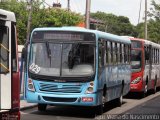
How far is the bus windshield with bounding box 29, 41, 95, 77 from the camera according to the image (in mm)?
16547

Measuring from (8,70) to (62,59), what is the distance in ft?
24.8

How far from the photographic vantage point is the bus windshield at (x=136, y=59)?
25984 millimetres

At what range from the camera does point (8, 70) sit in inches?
356

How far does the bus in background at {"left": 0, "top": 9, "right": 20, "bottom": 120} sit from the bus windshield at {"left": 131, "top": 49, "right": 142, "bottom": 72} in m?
16.9

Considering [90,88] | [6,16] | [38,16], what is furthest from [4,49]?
[38,16]

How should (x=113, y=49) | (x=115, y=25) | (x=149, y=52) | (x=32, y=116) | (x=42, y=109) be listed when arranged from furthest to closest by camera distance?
(x=115, y=25) < (x=149, y=52) < (x=113, y=49) < (x=42, y=109) < (x=32, y=116)

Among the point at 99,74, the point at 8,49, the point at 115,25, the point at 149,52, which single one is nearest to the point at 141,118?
the point at 99,74

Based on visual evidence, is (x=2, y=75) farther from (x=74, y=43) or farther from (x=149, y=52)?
(x=149, y=52)

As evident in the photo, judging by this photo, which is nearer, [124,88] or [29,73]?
[29,73]

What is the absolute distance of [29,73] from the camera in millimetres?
16844

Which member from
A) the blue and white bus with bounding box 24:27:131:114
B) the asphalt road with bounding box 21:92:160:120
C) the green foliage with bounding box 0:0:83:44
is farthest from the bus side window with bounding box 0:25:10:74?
the green foliage with bounding box 0:0:83:44

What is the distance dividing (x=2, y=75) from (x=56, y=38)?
802cm

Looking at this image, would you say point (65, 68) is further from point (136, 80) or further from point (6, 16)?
point (136, 80)

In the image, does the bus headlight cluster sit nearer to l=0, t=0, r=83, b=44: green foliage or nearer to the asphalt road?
the asphalt road
